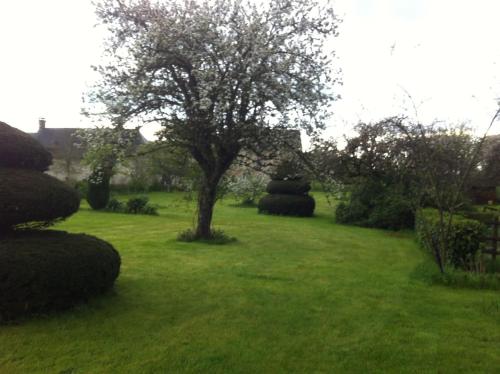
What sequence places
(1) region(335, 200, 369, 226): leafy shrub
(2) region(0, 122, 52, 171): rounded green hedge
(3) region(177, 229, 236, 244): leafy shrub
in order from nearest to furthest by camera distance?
(2) region(0, 122, 52, 171): rounded green hedge
(3) region(177, 229, 236, 244): leafy shrub
(1) region(335, 200, 369, 226): leafy shrub

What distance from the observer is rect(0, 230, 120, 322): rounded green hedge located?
479cm

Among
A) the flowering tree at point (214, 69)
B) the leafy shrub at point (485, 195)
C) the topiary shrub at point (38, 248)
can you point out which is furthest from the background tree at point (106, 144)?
the leafy shrub at point (485, 195)

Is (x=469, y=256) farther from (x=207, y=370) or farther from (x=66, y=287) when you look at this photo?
(x=66, y=287)

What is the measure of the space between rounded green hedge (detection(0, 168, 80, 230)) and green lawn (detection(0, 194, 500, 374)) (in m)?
1.26

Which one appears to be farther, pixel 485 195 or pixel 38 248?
pixel 485 195

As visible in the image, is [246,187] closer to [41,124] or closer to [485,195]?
[485,195]

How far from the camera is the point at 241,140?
1088 cm

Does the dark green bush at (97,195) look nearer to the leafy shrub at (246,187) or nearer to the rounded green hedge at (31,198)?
the leafy shrub at (246,187)

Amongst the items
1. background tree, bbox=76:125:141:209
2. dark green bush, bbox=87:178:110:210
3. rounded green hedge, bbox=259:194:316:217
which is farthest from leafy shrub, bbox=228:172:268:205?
dark green bush, bbox=87:178:110:210

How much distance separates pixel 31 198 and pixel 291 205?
16.8 metres

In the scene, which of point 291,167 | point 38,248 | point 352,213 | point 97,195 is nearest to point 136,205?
point 97,195

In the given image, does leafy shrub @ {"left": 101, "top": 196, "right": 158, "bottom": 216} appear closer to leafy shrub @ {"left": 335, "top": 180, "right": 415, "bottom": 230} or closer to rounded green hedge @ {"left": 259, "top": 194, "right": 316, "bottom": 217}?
rounded green hedge @ {"left": 259, "top": 194, "right": 316, "bottom": 217}

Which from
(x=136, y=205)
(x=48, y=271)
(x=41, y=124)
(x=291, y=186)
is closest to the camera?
(x=48, y=271)

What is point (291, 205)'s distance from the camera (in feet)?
69.6
